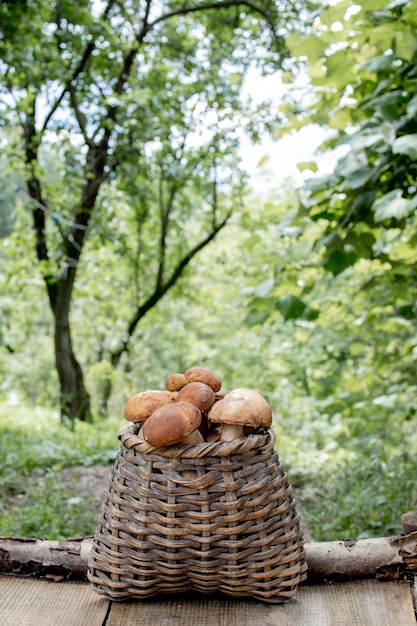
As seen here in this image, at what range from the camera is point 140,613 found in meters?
1.19

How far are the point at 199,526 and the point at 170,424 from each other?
20 cm

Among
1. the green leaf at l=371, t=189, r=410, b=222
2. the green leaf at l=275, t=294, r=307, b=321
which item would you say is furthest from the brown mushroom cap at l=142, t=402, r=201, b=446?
the green leaf at l=275, t=294, r=307, b=321

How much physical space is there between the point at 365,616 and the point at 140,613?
1.43 ft

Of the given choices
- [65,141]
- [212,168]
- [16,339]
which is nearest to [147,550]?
[65,141]

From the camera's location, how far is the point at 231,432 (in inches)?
48.0

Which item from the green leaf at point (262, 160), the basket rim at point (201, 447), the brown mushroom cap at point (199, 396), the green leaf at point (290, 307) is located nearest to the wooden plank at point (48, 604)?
the basket rim at point (201, 447)

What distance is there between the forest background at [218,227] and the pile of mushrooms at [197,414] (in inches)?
39.2

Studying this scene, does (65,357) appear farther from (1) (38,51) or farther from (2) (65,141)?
(1) (38,51)

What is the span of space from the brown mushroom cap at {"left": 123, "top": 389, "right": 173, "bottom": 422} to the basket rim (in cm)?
5

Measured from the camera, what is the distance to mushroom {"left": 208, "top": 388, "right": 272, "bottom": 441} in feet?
3.88

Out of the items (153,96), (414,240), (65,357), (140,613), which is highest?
(153,96)

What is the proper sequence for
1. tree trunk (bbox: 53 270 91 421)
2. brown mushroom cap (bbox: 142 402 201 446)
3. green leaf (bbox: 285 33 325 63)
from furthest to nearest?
1. tree trunk (bbox: 53 270 91 421)
2. green leaf (bbox: 285 33 325 63)
3. brown mushroom cap (bbox: 142 402 201 446)

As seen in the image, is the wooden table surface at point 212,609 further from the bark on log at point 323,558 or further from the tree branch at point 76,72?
the tree branch at point 76,72

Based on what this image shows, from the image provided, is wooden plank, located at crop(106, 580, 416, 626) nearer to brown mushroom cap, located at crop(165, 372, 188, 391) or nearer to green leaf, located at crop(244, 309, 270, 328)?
brown mushroom cap, located at crop(165, 372, 188, 391)
